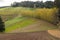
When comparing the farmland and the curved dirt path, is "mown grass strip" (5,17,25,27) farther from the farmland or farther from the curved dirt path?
the curved dirt path

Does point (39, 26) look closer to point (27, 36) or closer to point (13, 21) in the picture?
point (27, 36)

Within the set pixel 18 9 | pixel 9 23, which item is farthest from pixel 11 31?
pixel 18 9

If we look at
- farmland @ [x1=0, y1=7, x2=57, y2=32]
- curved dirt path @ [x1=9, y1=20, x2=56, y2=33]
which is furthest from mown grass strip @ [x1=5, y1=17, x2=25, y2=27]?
curved dirt path @ [x1=9, y1=20, x2=56, y2=33]

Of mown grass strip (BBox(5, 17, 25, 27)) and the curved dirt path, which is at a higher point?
mown grass strip (BBox(5, 17, 25, 27))

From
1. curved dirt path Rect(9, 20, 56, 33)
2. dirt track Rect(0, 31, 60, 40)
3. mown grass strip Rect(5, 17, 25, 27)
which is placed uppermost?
mown grass strip Rect(5, 17, 25, 27)

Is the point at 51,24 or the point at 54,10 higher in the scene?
the point at 54,10

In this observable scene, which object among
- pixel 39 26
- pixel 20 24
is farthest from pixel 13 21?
pixel 39 26

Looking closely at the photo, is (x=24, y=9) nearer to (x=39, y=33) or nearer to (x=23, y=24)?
(x=23, y=24)

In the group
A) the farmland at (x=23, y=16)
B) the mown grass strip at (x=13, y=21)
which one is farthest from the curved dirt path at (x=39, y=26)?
the mown grass strip at (x=13, y=21)
